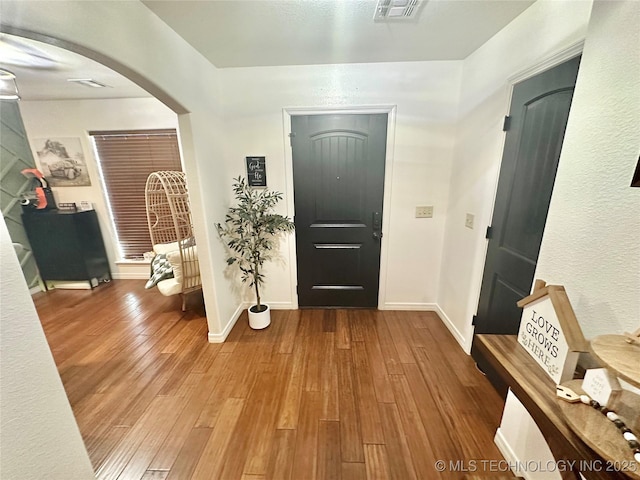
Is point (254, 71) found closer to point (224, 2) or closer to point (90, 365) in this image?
point (224, 2)

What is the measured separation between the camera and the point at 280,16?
158 centimetres

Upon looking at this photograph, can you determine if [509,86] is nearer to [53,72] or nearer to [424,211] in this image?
[424,211]

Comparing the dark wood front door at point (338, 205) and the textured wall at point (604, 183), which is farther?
the dark wood front door at point (338, 205)

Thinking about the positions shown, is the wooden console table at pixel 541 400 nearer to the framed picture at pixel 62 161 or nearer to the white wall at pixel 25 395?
the white wall at pixel 25 395

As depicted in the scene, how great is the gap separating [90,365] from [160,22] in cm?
264

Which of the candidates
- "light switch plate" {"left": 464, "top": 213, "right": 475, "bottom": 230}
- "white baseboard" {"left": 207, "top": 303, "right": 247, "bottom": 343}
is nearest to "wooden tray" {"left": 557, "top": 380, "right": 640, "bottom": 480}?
"light switch plate" {"left": 464, "top": 213, "right": 475, "bottom": 230}

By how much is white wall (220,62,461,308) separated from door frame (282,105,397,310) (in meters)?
0.03

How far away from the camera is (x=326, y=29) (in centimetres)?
174

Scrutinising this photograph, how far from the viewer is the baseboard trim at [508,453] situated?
4.32 feet

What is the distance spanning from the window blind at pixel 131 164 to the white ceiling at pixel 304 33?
93 cm

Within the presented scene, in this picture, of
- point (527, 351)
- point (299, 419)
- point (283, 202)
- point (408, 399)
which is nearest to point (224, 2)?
point (283, 202)

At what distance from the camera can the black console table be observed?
3.33m

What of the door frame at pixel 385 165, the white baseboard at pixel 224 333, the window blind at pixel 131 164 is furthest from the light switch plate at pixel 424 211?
the window blind at pixel 131 164

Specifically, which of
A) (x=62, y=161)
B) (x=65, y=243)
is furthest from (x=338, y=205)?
(x=62, y=161)
